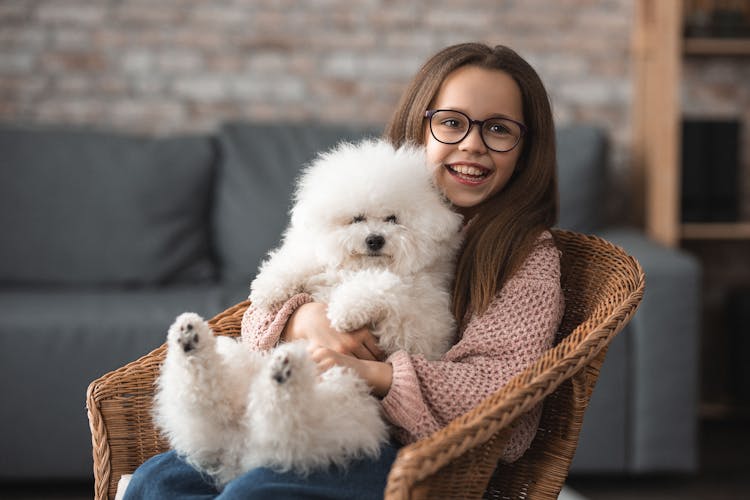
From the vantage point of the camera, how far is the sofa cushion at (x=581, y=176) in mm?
3045

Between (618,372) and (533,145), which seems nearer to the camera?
(533,145)

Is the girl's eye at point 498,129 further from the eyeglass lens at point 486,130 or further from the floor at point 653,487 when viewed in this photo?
the floor at point 653,487

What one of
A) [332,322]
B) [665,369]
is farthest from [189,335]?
[665,369]

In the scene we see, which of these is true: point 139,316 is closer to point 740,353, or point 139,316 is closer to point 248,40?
point 248,40

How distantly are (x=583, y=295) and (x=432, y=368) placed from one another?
44 centimetres

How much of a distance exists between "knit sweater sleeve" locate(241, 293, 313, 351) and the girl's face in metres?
0.39

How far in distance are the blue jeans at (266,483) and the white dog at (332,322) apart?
20 millimetres

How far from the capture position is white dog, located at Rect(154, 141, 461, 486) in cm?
119

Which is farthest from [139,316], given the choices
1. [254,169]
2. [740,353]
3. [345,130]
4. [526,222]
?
Result: [740,353]

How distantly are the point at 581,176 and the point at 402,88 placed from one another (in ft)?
2.80

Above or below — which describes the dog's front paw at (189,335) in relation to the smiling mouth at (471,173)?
below

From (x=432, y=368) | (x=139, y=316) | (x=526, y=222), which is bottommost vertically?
(x=139, y=316)

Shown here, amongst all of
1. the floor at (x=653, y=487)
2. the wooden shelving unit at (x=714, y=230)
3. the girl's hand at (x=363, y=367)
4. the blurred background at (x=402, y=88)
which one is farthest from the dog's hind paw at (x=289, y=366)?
the wooden shelving unit at (x=714, y=230)

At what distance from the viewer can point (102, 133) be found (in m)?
3.03
